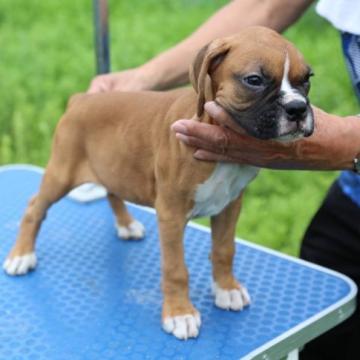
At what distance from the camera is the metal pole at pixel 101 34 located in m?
2.60

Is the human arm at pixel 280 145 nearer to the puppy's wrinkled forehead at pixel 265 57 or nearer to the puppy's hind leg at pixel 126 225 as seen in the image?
the puppy's wrinkled forehead at pixel 265 57

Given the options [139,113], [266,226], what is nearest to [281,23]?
[139,113]

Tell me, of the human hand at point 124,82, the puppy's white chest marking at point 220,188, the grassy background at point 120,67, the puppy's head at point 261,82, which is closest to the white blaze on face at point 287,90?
the puppy's head at point 261,82

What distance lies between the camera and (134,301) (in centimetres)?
214

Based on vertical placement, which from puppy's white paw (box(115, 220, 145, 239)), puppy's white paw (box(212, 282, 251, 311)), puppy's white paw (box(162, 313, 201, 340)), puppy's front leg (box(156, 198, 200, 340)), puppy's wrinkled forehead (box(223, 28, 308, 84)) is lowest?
puppy's white paw (box(115, 220, 145, 239))

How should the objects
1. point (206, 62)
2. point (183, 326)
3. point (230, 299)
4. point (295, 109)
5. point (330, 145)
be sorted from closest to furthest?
point (295, 109), point (206, 62), point (330, 145), point (183, 326), point (230, 299)

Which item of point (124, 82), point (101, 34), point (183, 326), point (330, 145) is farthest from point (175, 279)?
point (101, 34)

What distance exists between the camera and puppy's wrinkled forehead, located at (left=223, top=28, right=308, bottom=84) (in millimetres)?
1675

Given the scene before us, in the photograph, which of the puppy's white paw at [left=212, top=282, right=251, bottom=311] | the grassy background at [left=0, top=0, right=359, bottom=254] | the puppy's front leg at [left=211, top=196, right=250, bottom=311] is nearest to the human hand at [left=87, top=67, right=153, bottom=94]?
the puppy's front leg at [left=211, top=196, right=250, bottom=311]

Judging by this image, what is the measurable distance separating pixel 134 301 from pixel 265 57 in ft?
2.60

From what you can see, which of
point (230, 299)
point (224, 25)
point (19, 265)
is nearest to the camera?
point (230, 299)

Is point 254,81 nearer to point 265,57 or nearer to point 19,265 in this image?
point 265,57

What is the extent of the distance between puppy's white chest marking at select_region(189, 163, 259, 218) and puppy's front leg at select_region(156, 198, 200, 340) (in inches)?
2.2

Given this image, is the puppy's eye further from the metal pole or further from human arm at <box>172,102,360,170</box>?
the metal pole
